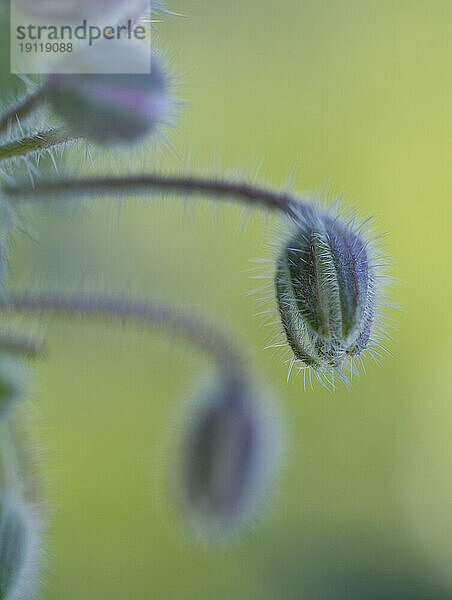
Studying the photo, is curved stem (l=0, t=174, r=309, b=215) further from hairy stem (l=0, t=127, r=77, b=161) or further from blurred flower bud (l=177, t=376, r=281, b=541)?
blurred flower bud (l=177, t=376, r=281, b=541)

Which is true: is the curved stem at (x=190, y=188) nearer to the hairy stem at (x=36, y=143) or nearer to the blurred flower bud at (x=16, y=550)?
the hairy stem at (x=36, y=143)

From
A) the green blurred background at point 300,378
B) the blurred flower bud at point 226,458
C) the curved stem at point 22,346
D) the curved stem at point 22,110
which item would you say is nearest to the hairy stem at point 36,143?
the curved stem at point 22,110

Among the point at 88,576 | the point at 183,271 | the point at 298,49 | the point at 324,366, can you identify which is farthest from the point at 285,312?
the point at 298,49

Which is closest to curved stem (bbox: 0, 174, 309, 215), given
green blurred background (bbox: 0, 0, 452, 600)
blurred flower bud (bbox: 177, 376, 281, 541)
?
blurred flower bud (bbox: 177, 376, 281, 541)

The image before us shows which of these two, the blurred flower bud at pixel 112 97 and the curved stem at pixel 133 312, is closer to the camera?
the blurred flower bud at pixel 112 97

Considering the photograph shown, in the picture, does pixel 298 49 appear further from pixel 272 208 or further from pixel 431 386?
pixel 272 208

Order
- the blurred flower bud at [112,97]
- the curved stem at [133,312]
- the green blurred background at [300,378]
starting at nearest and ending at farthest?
the blurred flower bud at [112,97], the curved stem at [133,312], the green blurred background at [300,378]

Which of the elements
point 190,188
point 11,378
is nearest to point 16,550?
point 11,378
